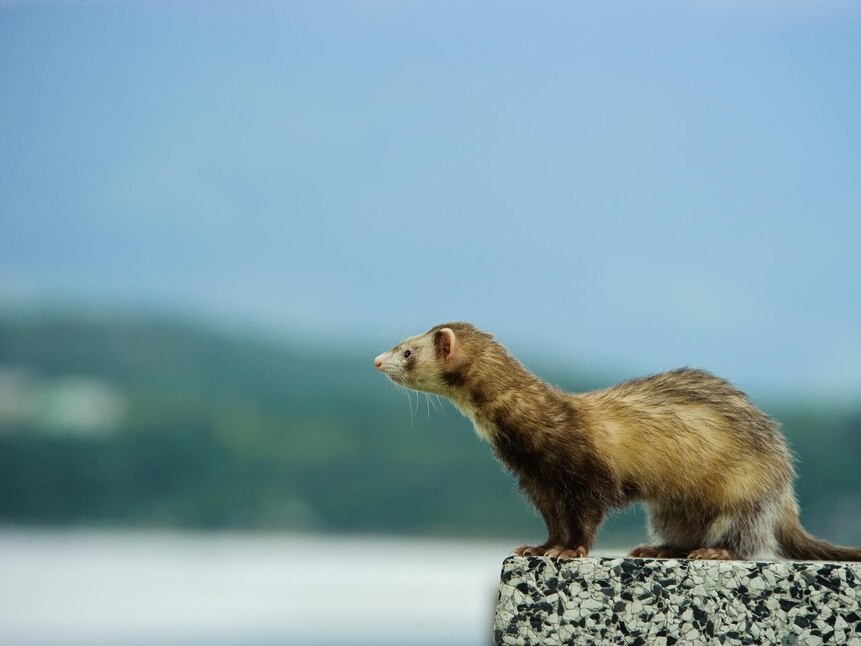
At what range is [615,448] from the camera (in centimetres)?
246

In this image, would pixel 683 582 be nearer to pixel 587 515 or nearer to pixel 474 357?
pixel 587 515

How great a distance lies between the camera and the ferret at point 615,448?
2422 millimetres

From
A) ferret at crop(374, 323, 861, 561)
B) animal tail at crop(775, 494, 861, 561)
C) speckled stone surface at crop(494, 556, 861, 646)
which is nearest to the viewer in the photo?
speckled stone surface at crop(494, 556, 861, 646)

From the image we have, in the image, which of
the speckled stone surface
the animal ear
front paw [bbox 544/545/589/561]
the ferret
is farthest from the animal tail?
the animal ear

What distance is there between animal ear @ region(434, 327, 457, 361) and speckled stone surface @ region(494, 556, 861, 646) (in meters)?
0.52

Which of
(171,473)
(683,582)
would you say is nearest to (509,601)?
(683,582)

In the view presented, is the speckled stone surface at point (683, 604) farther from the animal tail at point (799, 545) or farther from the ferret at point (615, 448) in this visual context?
the animal tail at point (799, 545)

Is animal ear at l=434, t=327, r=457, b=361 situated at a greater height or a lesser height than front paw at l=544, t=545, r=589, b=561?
greater

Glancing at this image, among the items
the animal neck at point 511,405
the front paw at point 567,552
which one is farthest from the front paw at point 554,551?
the animal neck at point 511,405

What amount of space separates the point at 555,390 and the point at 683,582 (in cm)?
50

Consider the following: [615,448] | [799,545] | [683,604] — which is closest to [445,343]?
[615,448]

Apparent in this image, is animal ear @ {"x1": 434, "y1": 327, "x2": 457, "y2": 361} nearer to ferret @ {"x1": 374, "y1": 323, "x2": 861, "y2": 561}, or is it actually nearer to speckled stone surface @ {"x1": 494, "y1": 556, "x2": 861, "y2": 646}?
ferret @ {"x1": 374, "y1": 323, "x2": 861, "y2": 561}

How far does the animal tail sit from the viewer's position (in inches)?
103

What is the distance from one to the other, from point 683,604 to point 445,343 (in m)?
0.74
